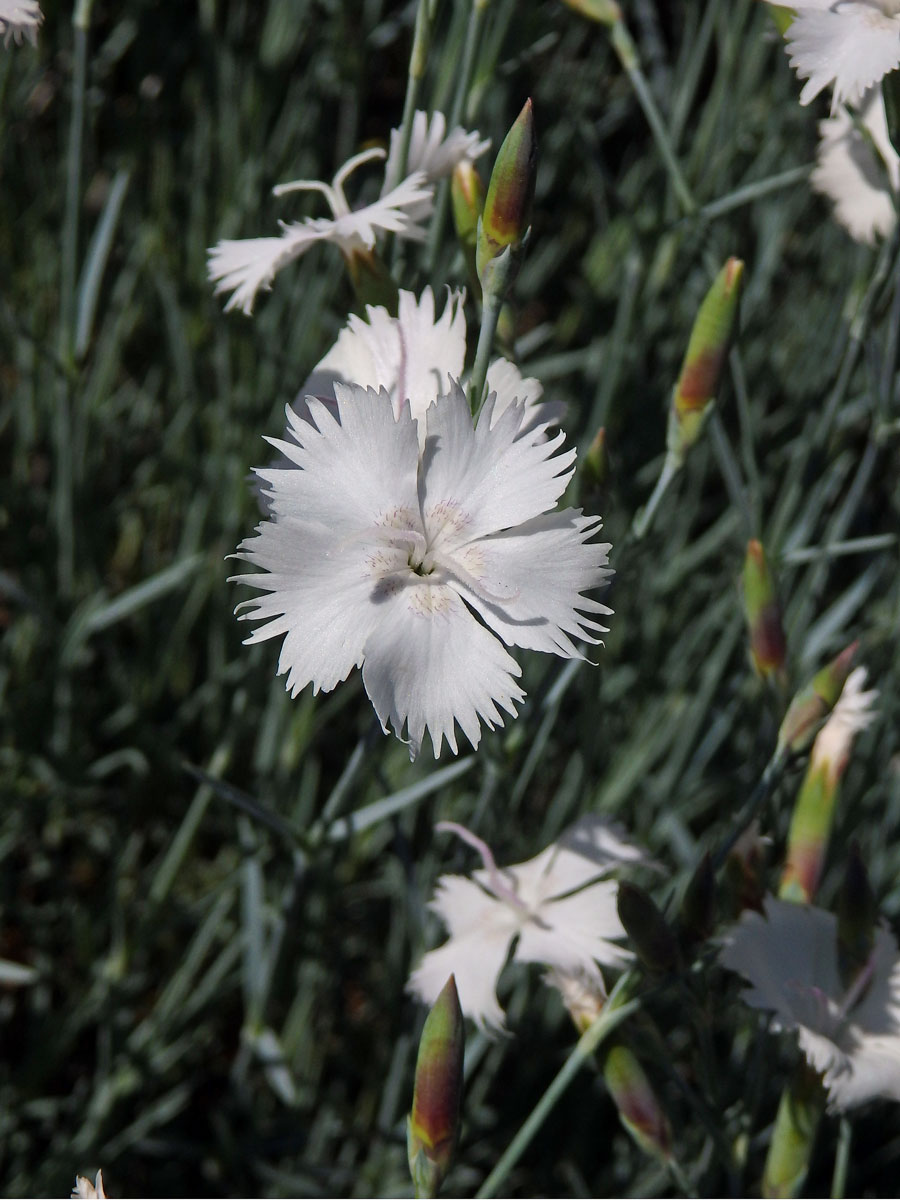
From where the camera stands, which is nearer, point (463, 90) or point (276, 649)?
point (463, 90)

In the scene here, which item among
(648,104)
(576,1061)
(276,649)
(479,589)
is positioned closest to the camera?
(479,589)

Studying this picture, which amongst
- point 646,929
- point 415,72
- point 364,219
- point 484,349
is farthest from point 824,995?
point 415,72

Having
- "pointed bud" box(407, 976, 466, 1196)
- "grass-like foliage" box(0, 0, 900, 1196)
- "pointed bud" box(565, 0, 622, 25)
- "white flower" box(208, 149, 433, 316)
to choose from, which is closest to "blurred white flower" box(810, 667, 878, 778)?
"grass-like foliage" box(0, 0, 900, 1196)

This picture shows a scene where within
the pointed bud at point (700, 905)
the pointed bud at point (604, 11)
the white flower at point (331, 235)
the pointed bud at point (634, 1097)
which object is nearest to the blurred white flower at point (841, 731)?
the pointed bud at point (700, 905)

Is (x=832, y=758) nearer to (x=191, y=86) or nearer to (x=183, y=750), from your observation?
(x=183, y=750)

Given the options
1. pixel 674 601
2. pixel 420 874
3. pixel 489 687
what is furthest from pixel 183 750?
pixel 489 687

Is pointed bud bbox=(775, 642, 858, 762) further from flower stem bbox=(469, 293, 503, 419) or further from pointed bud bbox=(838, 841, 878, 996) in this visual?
flower stem bbox=(469, 293, 503, 419)

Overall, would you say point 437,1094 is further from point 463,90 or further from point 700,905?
point 463,90

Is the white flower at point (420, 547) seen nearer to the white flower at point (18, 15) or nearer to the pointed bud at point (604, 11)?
the white flower at point (18, 15)
